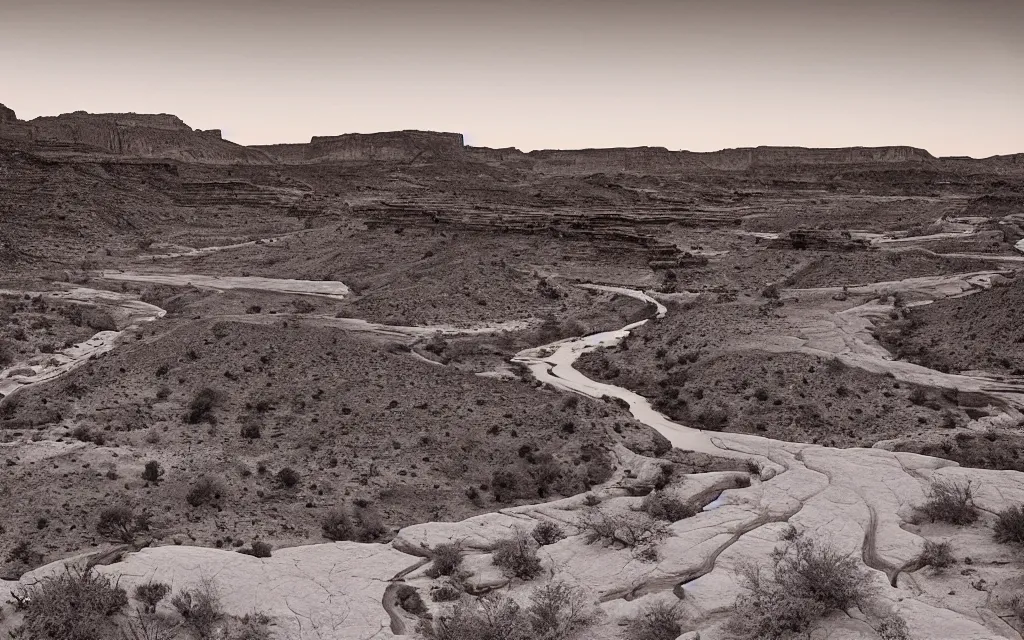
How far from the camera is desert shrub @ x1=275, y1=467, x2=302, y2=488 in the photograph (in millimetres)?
19625

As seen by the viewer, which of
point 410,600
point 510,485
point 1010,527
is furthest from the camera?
point 510,485

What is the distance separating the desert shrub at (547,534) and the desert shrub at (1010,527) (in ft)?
27.7

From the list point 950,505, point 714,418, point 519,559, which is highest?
point 950,505

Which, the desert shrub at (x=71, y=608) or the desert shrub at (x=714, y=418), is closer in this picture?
the desert shrub at (x=71, y=608)

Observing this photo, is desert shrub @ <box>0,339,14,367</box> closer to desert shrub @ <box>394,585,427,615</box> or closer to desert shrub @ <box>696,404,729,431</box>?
desert shrub @ <box>394,585,427,615</box>

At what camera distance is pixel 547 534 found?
54.3 feet

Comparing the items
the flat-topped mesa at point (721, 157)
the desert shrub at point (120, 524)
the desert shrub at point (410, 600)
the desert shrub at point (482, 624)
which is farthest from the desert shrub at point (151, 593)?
the flat-topped mesa at point (721, 157)

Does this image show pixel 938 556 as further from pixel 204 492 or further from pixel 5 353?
pixel 5 353

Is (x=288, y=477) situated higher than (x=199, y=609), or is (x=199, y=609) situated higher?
(x=199, y=609)

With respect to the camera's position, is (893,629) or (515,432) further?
(515,432)

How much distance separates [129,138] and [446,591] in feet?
437

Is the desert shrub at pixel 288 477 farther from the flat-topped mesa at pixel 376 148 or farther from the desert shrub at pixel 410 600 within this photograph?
the flat-topped mesa at pixel 376 148

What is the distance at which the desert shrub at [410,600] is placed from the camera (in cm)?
1391

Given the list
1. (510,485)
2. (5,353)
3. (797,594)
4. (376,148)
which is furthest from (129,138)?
(797,594)
